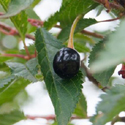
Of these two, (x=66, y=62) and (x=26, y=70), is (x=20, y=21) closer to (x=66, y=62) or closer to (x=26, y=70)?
(x=26, y=70)

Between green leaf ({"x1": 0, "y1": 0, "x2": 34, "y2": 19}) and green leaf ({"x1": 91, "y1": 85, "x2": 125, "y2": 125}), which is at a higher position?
green leaf ({"x1": 0, "y1": 0, "x2": 34, "y2": 19})

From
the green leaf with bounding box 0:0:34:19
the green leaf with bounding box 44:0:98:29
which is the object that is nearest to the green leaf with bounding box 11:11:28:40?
the green leaf with bounding box 44:0:98:29

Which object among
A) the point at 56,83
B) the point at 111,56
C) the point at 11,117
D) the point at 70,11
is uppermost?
the point at 70,11

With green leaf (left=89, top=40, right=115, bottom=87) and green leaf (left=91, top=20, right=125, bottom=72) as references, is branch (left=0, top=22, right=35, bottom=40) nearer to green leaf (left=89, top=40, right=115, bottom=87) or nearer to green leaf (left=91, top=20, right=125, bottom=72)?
green leaf (left=89, top=40, right=115, bottom=87)

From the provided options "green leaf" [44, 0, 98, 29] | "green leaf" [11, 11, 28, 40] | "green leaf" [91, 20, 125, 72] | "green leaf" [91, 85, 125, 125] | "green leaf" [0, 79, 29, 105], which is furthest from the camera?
"green leaf" [0, 79, 29, 105]

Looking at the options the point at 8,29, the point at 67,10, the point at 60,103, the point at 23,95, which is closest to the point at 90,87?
the point at 23,95

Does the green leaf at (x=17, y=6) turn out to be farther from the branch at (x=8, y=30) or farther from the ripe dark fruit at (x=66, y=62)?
the branch at (x=8, y=30)

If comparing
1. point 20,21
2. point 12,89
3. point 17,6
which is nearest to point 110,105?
point 17,6
